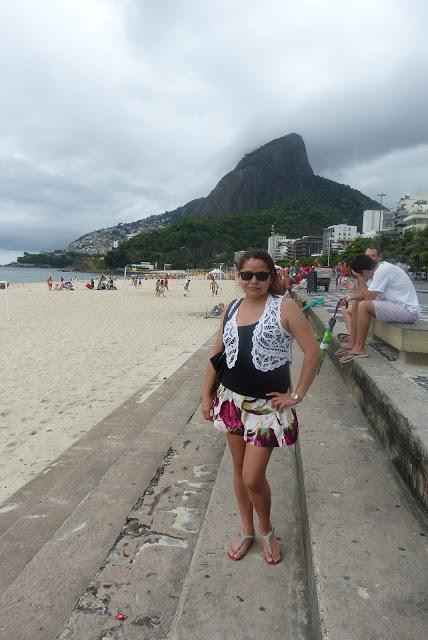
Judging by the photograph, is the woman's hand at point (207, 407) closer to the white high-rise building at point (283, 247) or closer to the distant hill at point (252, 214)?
the distant hill at point (252, 214)

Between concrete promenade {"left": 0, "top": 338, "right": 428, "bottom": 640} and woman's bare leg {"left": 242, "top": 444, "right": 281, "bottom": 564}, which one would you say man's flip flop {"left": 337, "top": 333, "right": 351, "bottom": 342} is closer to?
concrete promenade {"left": 0, "top": 338, "right": 428, "bottom": 640}

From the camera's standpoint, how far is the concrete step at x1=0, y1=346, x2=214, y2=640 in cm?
192

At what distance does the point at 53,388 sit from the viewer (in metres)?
6.59

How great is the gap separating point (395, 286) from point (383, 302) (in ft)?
0.67

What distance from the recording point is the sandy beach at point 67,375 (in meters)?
4.39

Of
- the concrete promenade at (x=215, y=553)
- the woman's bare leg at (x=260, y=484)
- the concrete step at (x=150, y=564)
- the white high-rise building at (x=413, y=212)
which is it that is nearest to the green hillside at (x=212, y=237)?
the white high-rise building at (x=413, y=212)

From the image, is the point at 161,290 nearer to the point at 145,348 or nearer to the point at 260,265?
the point at 145,348

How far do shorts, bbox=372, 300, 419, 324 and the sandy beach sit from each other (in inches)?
131

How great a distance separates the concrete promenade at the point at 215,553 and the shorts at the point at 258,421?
48 cm

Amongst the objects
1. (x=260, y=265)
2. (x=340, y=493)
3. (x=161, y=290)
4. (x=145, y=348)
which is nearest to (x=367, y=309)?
(x=340, y=493)

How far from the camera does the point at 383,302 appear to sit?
4.16 m

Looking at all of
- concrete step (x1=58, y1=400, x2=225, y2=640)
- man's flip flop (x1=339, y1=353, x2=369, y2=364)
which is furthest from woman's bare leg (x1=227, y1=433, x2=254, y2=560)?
man's flip flop (x1=339, y1=353, x2=369, y2=364)

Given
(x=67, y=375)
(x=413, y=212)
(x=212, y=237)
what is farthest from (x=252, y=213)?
(x=67, y=375)

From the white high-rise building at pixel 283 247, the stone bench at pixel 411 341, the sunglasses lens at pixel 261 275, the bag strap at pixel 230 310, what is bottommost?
the stone bench at pixel 411 341
